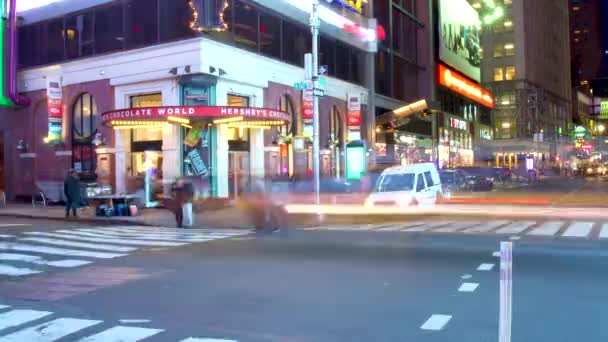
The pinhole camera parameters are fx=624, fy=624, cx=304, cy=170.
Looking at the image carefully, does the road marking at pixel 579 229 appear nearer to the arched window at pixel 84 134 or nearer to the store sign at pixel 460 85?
the arched window at pixel 84 134

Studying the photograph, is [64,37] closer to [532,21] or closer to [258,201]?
[258,201]

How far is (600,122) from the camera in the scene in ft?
465

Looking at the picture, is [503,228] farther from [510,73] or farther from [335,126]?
[510,73]

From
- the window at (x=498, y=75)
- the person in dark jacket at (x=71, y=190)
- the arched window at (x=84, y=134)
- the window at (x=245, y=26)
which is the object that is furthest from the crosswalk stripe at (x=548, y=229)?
the window at (x=498, y=75)

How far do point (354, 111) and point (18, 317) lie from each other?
1246 inches

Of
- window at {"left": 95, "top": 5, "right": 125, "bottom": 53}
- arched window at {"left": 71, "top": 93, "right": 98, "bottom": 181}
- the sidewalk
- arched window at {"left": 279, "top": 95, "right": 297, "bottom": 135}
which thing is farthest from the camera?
arched window at {"left": 279, "top": 95, "right": 297, "bottom": 135}

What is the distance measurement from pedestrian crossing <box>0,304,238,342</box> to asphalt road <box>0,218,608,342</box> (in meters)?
0.02

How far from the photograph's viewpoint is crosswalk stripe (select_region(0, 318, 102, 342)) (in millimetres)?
6742

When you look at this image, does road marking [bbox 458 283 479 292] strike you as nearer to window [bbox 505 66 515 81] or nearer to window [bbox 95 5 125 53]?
window [bbox 95 5 125 53]

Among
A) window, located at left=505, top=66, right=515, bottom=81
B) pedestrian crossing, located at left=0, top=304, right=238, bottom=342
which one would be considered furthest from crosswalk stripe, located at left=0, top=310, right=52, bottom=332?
window, located at left=505, top=66, right=515, bottom=81

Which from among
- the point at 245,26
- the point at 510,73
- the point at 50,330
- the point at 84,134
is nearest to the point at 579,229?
the point at 50,330

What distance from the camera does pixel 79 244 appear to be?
589 inches

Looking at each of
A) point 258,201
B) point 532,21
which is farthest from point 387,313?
point 532,21

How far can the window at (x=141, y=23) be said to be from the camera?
28500 mm
